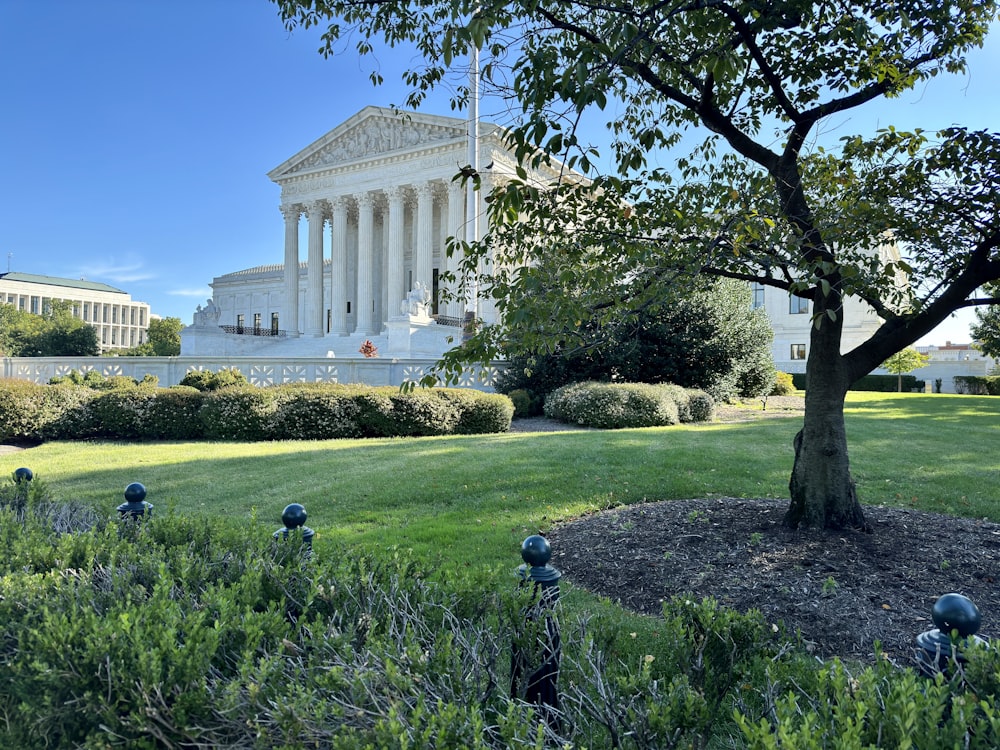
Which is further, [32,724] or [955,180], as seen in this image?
[955,180]

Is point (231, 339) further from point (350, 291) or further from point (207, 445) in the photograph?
point (207, 445)

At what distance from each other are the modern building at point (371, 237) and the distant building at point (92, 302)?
66.9 m

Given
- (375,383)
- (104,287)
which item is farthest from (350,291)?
(104,287)

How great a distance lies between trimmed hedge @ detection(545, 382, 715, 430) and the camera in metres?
16.0

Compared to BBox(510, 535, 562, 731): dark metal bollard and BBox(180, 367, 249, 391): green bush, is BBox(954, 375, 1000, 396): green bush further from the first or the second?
BBox(510, 535, 562, 731): dark metal bollard

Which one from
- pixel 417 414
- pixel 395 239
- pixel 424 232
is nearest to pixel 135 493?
pixel 417 414

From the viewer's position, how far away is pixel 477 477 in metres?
8.55

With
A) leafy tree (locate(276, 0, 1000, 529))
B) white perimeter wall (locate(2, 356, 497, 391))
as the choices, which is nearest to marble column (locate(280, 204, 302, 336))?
white perimeter wall (locate(2, 356, 497, 391))

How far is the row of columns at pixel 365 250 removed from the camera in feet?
147

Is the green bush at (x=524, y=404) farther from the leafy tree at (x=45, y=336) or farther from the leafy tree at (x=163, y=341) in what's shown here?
the leafy tree at (x=163, y=341)

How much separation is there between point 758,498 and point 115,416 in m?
13.9

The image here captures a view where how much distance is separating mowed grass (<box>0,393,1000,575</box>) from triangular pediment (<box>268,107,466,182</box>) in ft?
112

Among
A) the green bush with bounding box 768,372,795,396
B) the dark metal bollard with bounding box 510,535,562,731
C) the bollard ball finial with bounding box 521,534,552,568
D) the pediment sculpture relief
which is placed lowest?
the dark metal bollard with bounding box 510,535,562,731

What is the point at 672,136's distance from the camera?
5.86 m
